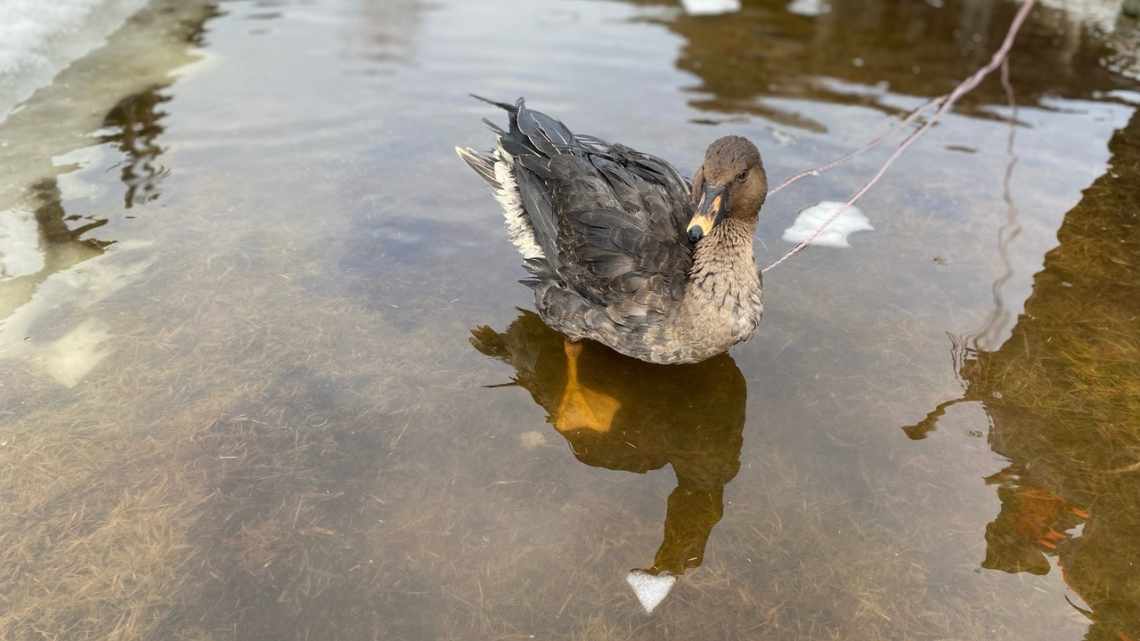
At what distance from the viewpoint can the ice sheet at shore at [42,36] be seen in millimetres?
6578

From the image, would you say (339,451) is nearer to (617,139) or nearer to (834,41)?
(617,139)

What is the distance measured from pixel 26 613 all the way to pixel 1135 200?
23.6 ft

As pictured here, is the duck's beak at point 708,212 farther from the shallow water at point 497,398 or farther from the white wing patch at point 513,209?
the white wing patch at point 513,209

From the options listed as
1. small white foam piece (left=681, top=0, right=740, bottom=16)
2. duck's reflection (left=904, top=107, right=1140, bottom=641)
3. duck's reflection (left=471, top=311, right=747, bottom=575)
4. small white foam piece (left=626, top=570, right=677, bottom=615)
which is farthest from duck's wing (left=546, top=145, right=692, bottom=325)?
small white foam piece (left=681, top=0, right=740, bottom=16)

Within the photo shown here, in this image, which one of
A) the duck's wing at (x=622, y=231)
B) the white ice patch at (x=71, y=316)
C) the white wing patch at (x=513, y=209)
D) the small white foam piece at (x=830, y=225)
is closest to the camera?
the duck's wing at (x=622, y=231)

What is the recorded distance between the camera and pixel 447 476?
3.32 metres

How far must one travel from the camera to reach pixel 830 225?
17.4 ft

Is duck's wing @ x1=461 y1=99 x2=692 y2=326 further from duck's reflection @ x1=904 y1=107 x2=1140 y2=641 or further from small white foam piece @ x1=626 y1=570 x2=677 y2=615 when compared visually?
duck's reflection @ x1=904 y1=107 x2=1140 y2=641

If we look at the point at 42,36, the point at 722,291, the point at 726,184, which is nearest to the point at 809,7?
the point at 726,184

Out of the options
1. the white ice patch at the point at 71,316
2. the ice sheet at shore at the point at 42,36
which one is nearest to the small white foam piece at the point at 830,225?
the white ice patch at the point at 71,316

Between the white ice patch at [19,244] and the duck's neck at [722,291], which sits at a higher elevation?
the duck's neck at [722,291]

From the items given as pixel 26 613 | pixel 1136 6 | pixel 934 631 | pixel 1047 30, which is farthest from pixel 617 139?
pixel 1136 6

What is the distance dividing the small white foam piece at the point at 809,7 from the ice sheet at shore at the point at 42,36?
332 inches

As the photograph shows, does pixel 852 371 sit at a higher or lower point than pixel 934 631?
higher
